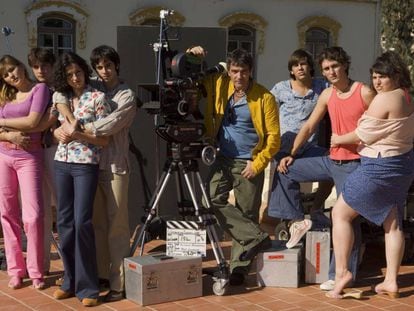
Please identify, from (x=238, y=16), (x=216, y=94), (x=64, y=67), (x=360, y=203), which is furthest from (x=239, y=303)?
(x=238, y=16)

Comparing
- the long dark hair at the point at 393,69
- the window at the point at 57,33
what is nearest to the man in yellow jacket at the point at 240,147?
the long dark hair at the point at 393,69

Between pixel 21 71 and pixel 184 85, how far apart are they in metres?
1.21

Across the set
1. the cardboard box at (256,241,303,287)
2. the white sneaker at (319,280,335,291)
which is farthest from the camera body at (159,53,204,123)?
the white sneaker at (319,280,335,291)

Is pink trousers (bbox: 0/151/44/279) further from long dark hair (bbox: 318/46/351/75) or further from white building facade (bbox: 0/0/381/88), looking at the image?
white building facade (bbox: 0/0/381/88)

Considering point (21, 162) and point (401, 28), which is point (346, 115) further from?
point (401, 28)

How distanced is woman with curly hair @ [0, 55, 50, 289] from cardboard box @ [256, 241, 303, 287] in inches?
63.8

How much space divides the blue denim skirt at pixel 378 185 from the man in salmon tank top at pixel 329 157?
0.99 ft

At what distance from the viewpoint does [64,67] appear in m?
5.22

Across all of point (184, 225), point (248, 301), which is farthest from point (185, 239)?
point (248, 301)

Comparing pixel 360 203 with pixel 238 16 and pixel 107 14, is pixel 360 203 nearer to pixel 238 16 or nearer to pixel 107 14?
pixel 107 14

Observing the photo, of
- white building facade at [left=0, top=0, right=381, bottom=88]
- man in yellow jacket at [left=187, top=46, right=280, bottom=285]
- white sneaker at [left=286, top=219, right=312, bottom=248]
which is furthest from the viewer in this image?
white building facade at [left=0, top=0, right=381, bottom=88]

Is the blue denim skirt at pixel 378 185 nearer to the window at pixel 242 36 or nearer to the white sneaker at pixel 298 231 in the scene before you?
the white sneaker at pixel 298 231

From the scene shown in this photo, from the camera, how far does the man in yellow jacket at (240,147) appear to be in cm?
561

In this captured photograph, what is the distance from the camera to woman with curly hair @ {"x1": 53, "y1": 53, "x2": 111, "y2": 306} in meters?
5.20
